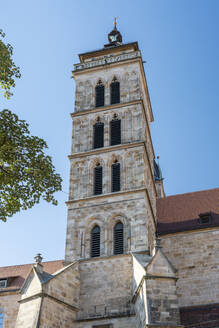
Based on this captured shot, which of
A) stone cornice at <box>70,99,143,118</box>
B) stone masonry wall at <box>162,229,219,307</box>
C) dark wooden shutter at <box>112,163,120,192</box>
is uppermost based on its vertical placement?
stone cornice at <box>70,99,143,118</box>

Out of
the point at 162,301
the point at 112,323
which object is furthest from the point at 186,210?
the point at 162,301

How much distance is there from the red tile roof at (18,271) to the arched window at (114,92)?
9327mm

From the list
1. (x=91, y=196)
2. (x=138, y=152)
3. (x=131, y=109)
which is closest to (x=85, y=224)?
(x=91, y=196)

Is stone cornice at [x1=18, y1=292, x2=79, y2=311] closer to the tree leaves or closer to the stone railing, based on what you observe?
the tree leaves

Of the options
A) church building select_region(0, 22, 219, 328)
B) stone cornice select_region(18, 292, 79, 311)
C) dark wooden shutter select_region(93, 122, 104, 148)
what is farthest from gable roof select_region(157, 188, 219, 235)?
stone cornice select_region(18, 292, 79, 311)

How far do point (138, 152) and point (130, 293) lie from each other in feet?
24.2

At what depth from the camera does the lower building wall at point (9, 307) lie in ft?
66.3

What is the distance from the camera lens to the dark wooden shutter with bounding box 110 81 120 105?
25.7 metres

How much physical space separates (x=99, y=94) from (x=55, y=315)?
13.8 meters

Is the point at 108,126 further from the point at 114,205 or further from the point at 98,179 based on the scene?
the point at 114,205

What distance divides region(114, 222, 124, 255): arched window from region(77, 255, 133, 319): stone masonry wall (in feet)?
1.89

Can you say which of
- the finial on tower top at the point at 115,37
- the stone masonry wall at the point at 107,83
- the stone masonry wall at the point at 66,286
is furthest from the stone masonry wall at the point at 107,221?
the finial on tower top at the point at 115,37

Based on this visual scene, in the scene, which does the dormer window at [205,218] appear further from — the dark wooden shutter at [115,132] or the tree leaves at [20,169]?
the tree leaves at [20,169]

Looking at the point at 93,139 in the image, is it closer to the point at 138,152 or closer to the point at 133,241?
the point at 138,152
